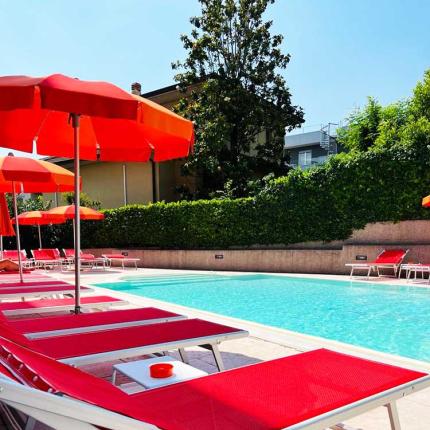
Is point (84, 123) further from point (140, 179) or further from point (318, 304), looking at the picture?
point (140, 179)

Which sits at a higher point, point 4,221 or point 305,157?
point 305,157

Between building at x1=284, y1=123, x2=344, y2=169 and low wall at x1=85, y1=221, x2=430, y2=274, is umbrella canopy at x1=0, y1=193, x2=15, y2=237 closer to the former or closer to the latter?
low wall at x1=85, y1=221, x2=430, y2=274

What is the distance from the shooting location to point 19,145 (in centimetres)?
559

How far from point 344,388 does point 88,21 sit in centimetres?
1346

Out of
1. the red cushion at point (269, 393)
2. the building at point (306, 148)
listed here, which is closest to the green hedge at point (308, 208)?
the red cushion at point (269, 393)

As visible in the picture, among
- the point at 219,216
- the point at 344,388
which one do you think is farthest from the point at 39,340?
the point at 219,216

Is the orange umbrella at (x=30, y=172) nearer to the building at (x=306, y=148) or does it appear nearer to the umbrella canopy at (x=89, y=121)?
the umbrella canopy at (x=89, y=121)

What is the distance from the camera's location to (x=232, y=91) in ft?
67.3

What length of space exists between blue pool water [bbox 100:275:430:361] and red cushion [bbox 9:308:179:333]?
11.0 ft

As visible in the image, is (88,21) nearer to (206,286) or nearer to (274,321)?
(206,286)

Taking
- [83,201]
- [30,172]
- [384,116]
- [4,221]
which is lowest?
[4,221]

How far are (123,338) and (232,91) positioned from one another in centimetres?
1843

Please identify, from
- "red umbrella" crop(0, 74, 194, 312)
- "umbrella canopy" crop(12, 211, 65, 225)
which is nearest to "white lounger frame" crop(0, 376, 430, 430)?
"red umbrella" crop(0, 74, 194, 312)

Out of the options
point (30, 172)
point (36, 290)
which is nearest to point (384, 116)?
point (30, 172)
